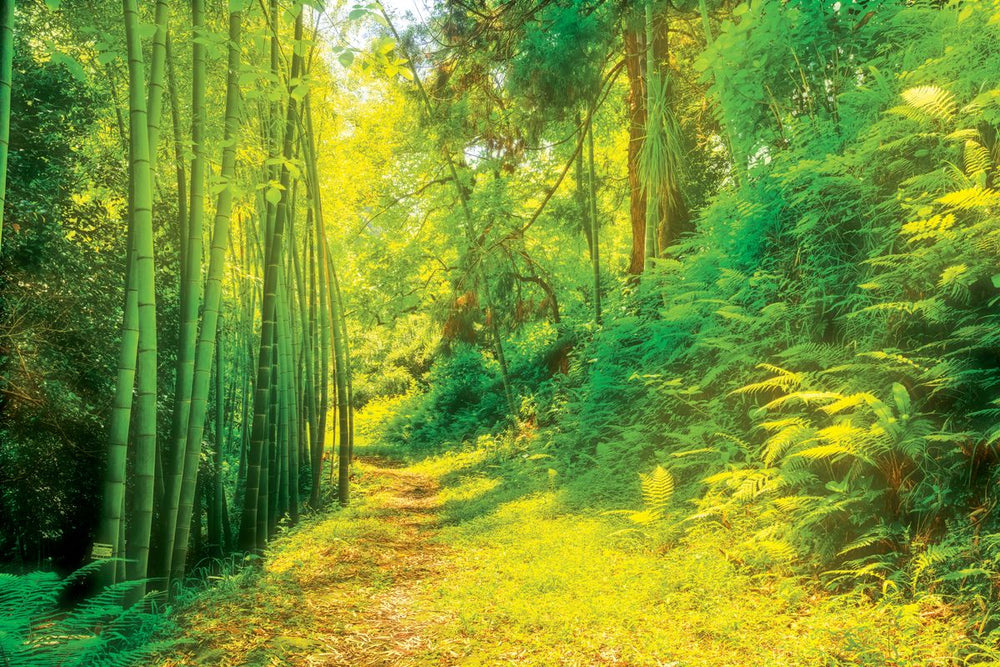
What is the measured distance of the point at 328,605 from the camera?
3588mm

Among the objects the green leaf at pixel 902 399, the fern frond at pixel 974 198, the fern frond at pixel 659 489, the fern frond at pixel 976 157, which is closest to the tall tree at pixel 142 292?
Result: the fern frond at pixel 659 489

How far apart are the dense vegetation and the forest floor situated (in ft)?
0.33

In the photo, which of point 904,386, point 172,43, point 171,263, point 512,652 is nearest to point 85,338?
point 171,263

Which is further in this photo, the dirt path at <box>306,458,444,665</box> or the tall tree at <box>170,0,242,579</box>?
the tall tree at <box>170,0,242,579</box>

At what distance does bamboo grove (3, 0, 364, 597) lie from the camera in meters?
3.09

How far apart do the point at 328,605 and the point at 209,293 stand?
2.05m

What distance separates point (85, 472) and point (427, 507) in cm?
357

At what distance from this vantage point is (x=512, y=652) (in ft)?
8.87

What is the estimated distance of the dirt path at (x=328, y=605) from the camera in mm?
2838

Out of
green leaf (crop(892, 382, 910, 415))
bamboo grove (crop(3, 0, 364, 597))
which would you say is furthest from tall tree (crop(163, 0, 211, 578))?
green leaf (crop(892, 382, 910, 415))

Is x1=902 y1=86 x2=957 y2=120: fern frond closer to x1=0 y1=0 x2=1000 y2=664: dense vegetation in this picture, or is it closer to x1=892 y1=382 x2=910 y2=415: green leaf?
x1=0 y1=0 x2=1000 y2=664: dense vegetation

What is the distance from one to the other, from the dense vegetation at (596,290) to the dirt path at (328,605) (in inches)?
13.7

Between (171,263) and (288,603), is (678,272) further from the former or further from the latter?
(171,263)

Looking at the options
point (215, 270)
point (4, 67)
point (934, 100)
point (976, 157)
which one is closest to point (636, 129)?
point (934, 100)
